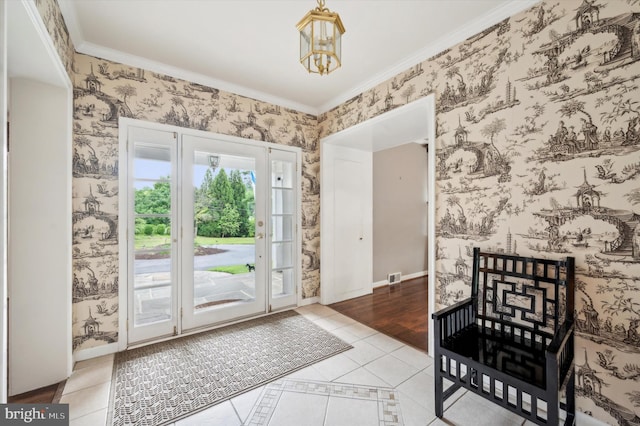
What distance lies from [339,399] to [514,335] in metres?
1.27

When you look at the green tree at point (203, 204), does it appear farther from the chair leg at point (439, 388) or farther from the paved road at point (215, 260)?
the chair leg at point (439, 388)

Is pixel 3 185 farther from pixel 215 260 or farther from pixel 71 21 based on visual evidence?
pixel 215 260

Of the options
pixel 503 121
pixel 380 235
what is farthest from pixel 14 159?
pixel 380 235

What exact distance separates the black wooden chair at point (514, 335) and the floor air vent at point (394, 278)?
281cm

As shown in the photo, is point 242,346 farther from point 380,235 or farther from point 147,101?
point 380,235

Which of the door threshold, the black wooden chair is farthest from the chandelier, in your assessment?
the door threshold

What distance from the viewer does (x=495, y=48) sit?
2.03 metres

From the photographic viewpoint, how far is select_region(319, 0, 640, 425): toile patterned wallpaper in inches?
59.4

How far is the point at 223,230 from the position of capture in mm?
3094

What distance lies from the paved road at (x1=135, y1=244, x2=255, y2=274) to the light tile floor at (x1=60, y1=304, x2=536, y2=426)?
2.72 ft

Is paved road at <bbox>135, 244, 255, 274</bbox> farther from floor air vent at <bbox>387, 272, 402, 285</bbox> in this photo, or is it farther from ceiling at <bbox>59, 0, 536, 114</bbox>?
floor air vent at <bbox>387, 272, 402, 285</bbox>

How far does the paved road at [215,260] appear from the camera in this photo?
2689 millimetres

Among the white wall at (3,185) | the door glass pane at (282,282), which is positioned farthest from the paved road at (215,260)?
the white wall at (3,185)

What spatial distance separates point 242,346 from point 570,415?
247cm
